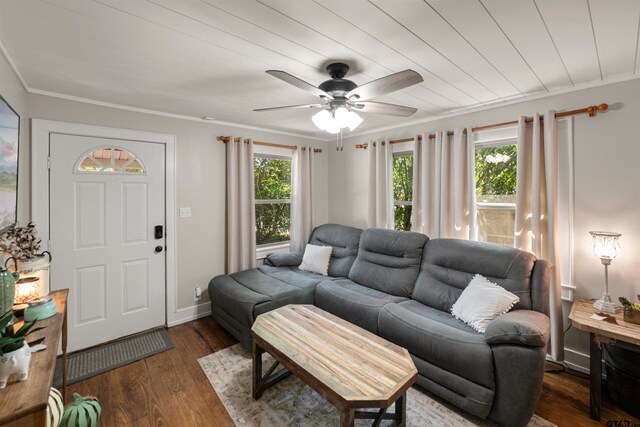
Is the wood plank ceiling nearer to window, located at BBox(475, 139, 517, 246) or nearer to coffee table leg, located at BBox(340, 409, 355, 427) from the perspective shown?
window, located at BBox(475, 139, 517, 246)

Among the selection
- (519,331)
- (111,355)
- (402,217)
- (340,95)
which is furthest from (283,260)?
(519,331)

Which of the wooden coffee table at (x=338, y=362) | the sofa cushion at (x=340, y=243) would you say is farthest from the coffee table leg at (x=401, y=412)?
the sofa cushion at (x=340, y=243)

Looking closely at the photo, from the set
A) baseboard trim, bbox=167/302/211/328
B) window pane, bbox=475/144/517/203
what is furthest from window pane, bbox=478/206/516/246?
baseboard trim, bbox=167/302/211/328

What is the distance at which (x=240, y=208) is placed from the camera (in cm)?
365

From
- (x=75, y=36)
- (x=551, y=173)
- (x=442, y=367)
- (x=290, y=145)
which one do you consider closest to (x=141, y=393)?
(x=442, y=367)

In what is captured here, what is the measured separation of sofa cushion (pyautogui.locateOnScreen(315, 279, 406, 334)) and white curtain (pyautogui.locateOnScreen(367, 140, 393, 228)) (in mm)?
1036

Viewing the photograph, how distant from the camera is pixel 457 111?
3.08m

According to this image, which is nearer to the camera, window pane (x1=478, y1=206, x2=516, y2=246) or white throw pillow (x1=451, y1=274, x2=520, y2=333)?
white throw pillow (x1=451, y1=274, x2=520, y2=333)

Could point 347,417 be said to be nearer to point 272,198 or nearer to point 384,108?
point 384,108

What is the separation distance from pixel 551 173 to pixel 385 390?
90.8 inches

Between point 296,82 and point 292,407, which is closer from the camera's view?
point 296,82

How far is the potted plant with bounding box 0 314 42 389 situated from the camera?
104 centimetres

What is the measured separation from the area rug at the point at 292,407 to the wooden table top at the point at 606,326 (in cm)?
70

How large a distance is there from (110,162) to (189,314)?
74.3 inches
